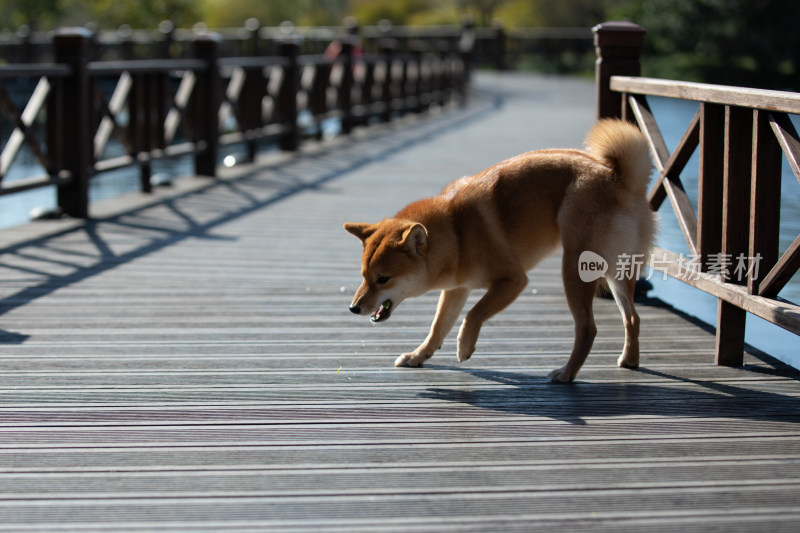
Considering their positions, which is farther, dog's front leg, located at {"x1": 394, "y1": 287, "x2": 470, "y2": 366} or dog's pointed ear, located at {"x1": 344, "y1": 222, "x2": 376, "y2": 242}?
dog's front leg, located at {"x1": 394, "y1": 287, "x2": 470, "y2": 366}

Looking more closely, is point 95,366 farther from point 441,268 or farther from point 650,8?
point 650,8

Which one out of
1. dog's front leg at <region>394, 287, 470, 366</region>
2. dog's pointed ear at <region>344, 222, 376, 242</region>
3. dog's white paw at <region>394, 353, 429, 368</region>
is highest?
dog's pointed ear at <region>344, 222, 376, 242</region>

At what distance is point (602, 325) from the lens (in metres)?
4.42

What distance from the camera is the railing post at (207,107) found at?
9.62 meters

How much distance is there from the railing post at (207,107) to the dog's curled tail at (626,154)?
663 centimetres

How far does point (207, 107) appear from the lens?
967cm

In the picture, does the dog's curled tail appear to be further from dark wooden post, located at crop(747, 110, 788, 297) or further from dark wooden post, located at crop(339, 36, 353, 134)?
dark wooden post, located at crop(339, 36, 353, 134)

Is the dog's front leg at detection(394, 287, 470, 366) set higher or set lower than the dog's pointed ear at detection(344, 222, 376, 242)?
lower

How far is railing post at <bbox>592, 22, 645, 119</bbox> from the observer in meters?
4.99

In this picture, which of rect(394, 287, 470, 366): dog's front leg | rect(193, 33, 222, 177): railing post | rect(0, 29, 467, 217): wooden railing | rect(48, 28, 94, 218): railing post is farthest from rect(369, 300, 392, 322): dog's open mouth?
rect(193, 33, 222, 177): railing post

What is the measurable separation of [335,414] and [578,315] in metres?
0.96

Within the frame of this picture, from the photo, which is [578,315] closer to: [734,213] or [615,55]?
[734,213]

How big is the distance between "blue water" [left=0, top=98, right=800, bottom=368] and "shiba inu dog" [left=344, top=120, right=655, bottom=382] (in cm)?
47

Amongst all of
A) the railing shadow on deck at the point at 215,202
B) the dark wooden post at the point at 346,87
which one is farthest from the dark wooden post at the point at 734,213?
the dark wooden post at the point at 346,87
